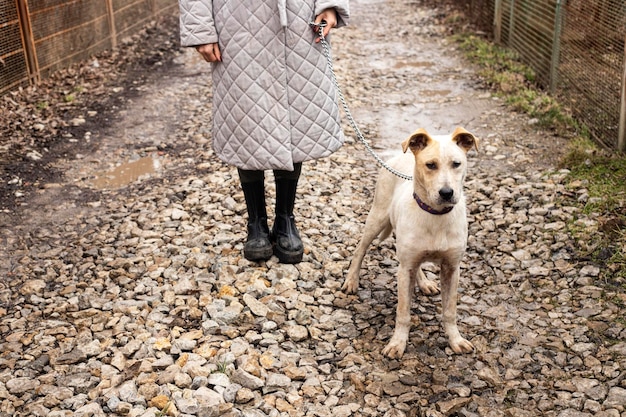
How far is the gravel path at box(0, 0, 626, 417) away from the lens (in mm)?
3102

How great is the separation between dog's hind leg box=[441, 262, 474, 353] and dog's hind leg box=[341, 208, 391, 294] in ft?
1.63

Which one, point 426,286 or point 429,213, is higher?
point 429,213

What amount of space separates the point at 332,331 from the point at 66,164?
3318 millimetres

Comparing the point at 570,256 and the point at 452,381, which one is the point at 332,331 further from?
the point at 570,256

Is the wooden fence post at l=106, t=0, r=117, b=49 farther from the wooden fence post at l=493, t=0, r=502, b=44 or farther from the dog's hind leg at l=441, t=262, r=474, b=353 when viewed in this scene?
the dog's hind leg at l=441, t=262, r=474, b=353

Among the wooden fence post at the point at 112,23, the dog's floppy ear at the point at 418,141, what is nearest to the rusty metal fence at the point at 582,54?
the dog's floppy ear at the point at 418,141

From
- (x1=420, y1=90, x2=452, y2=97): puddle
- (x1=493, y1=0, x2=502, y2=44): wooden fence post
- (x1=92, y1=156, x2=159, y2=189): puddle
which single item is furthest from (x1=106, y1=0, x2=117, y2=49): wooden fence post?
(x1=493, y1=0, x2=502, y2=44): wooden fence post

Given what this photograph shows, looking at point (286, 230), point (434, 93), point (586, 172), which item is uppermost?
point (286, 230)

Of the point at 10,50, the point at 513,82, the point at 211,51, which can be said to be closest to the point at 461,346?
the point at 211,51

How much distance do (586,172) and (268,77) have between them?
108 inches

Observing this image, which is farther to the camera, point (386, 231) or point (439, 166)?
point (386, 231)

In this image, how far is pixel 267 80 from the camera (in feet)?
12.1

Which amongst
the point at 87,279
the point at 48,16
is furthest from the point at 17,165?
the point at 48,16

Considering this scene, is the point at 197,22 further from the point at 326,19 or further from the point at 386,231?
the point at 386,231
